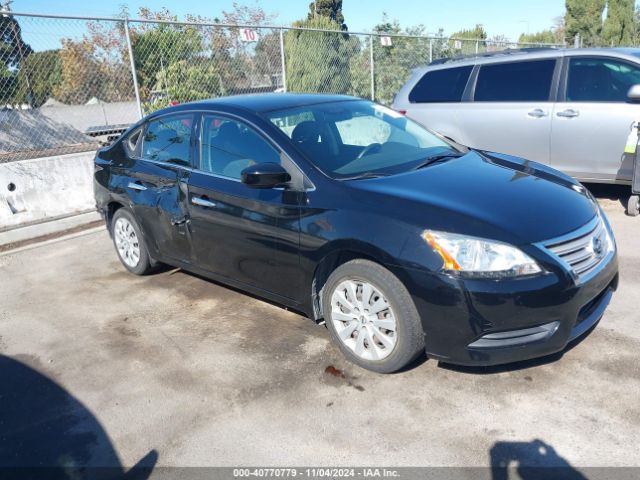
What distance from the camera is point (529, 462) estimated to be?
262 centimetres

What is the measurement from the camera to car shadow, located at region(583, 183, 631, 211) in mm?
6949

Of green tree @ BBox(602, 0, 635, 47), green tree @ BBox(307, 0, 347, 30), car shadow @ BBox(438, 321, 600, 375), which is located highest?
green tree @ BBox(307, 0, 347, 30)

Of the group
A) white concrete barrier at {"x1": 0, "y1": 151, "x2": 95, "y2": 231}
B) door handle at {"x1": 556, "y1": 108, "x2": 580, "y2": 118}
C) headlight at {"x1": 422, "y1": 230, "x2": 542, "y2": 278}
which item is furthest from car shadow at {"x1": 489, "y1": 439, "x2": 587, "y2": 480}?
white concrete barrier at {"x1": 0, "y1": 151, "x2": 95, "y2": 231}

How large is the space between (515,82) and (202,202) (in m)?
4.73

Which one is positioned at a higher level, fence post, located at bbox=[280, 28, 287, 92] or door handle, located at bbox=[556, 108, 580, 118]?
fence post, located at bbox=[280, 28, 287, 92]

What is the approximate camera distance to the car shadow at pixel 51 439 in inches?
111

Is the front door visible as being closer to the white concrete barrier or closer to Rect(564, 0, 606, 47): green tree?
the white concrete barrier

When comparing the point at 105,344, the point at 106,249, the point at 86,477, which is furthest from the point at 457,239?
the point at 106,249

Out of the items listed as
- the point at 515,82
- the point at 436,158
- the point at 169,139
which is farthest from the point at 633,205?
the point at 169,139

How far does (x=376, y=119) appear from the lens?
4605 millimetres

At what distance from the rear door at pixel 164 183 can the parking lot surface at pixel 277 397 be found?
64 centimetres

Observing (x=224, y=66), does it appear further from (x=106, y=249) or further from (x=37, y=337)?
(x=37, y=337)

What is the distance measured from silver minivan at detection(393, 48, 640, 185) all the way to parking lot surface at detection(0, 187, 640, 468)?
226cm

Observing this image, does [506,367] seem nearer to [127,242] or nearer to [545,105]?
[127,242]
